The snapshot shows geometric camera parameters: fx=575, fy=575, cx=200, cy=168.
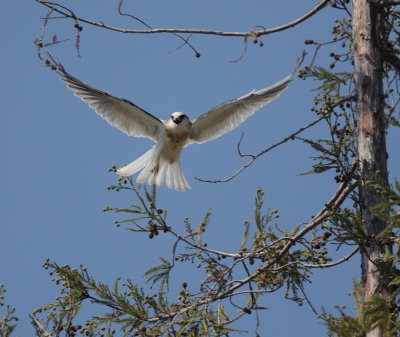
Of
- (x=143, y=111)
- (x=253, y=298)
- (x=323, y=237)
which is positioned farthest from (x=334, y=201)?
(x=143, y=111)

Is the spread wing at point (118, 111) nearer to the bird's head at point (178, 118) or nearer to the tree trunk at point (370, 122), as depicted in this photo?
the bird's head at point (178, 118)

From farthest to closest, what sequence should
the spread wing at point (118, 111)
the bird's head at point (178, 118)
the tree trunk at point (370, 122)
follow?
1. the bird's head at point (178, 118)
2. the spread wing at point (118, 111)
3. the tree trunk at point (370, 122)

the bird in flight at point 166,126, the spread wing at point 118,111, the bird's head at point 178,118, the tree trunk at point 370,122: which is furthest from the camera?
the bird's head at point 178,118

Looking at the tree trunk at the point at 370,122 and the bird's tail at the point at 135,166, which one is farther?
the bird's tail at the point at 135,166

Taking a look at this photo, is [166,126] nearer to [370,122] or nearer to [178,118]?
[178,118]

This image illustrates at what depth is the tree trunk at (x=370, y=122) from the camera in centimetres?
359

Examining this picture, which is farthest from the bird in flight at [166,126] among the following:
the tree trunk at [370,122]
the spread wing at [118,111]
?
the tree trunk at [370,122]

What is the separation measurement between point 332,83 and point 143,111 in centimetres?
269

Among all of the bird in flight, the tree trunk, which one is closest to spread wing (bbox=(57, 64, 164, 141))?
the bird in flight

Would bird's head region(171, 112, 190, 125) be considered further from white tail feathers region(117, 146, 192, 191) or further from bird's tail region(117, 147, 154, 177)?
bird's tail region(117, 147, 154, 177)

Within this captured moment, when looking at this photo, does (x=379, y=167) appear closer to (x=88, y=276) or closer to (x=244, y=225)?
(x=244, y=225)

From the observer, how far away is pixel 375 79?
4.08 metres

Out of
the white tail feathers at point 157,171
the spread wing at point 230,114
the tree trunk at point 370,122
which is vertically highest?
the spread wing at point 230,114

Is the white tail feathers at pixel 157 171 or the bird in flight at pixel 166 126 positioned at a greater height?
the bird in flight at pixel 166 126
